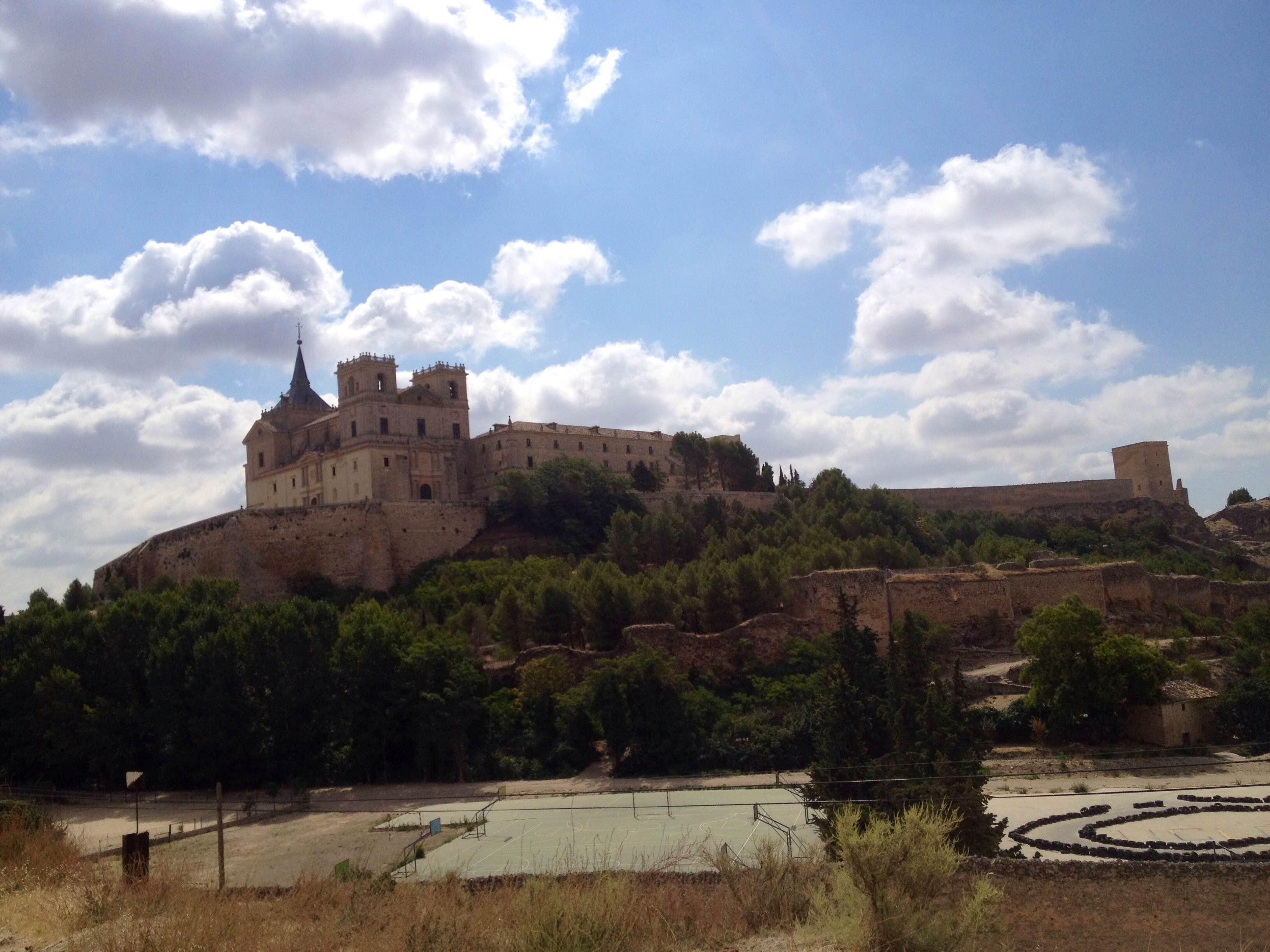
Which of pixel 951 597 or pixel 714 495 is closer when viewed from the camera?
pixel 951 597

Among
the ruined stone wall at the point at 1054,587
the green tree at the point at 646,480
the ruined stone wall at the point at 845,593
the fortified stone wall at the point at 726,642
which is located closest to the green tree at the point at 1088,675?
the ruined stone wall at the point at 845,593

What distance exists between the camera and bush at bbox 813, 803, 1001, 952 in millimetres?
9594

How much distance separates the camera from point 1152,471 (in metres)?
69.6

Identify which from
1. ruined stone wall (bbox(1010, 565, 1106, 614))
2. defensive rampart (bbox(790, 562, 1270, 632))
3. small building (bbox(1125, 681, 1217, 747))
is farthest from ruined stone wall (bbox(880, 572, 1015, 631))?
small building (bbox(1125, 681, 1217, 747))

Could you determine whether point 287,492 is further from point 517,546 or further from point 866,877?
point 866,877

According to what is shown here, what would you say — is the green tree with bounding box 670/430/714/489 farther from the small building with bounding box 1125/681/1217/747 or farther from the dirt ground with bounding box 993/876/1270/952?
the dirt ground with bounding box 993/876/1270/952

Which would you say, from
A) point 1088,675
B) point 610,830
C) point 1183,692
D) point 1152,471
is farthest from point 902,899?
point 1152,471

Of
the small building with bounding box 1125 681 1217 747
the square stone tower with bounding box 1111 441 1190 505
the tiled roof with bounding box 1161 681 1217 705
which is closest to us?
the small building with bounding box 1125 681 1217 747

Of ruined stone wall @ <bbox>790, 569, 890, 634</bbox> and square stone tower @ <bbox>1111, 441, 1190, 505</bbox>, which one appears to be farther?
square stone tower @ <bbox>1111, 441, 1190, 505</bbox>

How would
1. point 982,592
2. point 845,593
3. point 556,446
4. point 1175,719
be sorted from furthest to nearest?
point 556,446 < point 982,592 < point 845,593 < point 1175,719

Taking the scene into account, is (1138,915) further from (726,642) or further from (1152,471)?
(1152,471)

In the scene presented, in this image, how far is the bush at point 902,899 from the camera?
378 inches

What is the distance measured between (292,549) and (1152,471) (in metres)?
51.5

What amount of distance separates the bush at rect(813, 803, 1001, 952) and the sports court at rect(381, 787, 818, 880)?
2406mm
